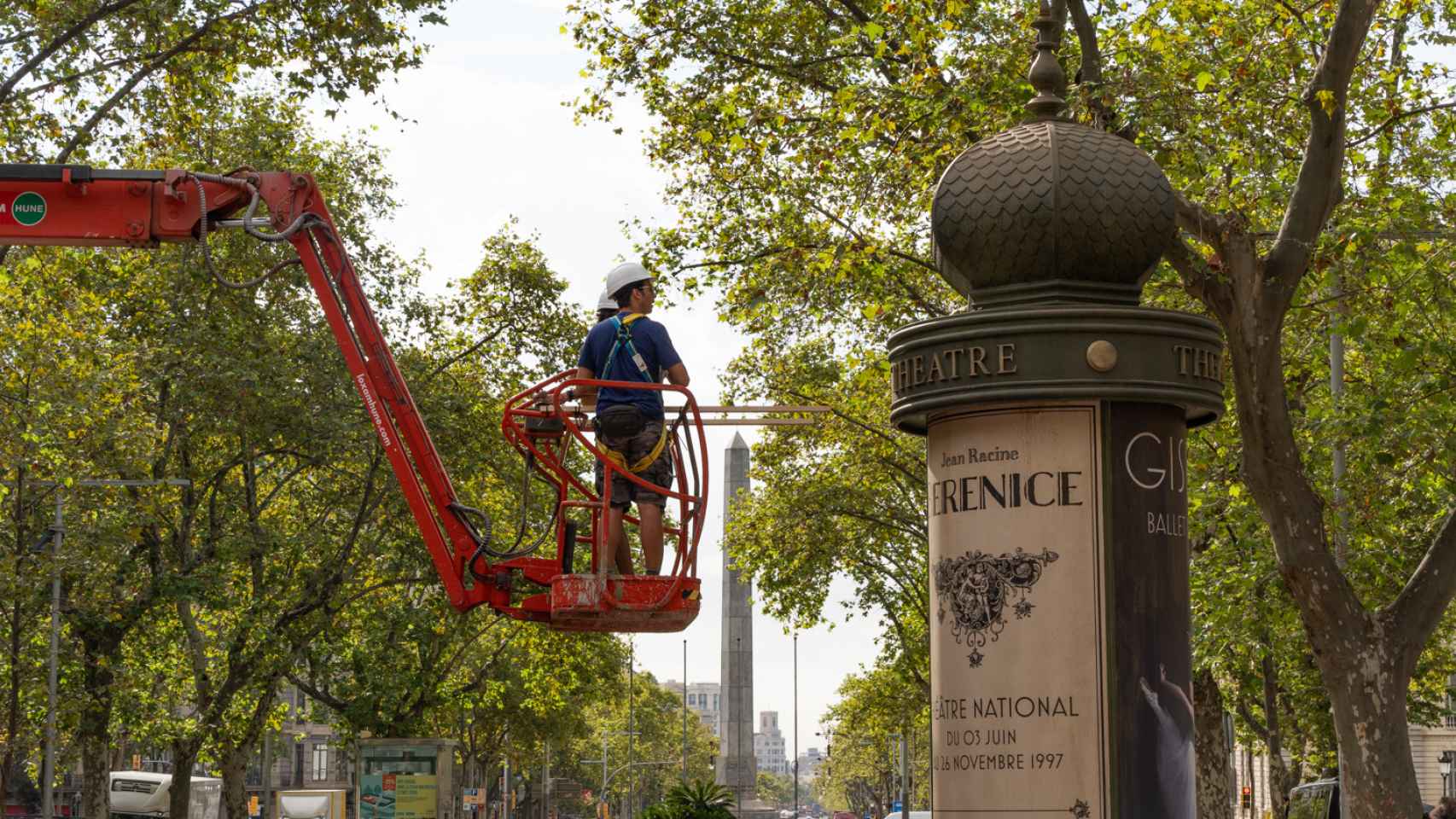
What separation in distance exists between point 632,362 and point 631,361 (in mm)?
13

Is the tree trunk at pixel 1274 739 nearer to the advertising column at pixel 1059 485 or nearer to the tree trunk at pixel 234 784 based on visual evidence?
the tree trunk at pixel 234 784

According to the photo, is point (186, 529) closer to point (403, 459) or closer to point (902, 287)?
point (902, 287)

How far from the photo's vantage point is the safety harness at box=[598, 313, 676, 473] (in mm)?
9719

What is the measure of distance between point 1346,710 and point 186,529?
21439 mm

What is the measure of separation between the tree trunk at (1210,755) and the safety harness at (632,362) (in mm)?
16840

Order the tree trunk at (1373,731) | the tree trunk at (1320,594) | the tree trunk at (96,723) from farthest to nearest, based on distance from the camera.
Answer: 1. the tree trunk at (96,723)
2. the tree trunk at (1373,731)
3. the tree trunk at (1320,594)

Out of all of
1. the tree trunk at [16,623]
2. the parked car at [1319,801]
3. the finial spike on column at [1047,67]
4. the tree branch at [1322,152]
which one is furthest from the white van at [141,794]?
the finial spike on column at [1047,67]

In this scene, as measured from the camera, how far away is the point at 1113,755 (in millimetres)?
5832

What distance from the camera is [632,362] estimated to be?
9852mm

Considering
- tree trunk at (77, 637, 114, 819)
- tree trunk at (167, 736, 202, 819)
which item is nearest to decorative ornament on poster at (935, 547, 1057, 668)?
tree trunk at (77, 637, 114, 819)

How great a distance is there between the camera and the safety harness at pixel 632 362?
31.9 ft

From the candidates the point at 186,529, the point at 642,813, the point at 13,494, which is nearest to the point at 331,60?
the point at 642,813

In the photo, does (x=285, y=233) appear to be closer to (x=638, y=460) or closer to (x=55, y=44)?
(x=638, y=460)

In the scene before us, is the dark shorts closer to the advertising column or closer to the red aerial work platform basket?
the red aerial work platform basket
